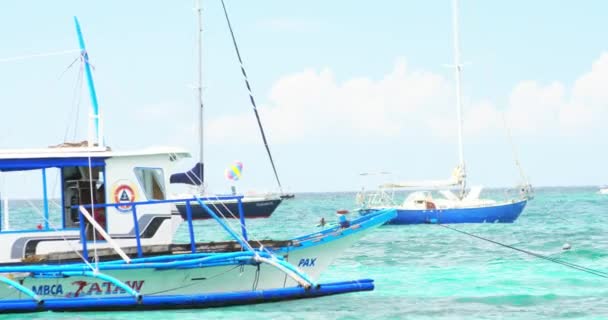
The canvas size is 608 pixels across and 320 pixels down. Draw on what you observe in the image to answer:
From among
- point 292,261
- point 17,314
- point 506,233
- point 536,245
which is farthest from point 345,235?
point 506,233

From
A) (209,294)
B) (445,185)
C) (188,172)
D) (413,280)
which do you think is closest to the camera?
(209,294)

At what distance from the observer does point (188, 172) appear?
17.5 meters

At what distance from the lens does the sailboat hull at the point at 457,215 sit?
48.9m

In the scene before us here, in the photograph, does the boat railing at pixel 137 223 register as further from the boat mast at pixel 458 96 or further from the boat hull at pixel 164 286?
the boat mast at pixel 458 96

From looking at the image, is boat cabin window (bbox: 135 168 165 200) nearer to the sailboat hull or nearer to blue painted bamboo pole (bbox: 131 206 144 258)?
→ blue painted bamboo pole (bbox: 131 206 144 258)

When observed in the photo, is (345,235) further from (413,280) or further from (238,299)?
(413,280)

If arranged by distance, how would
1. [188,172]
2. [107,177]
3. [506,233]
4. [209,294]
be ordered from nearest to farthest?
1. [209,294]
2. [107,177]
3. [188,172]
4. [506,233]

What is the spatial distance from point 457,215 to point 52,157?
3524 centimetres

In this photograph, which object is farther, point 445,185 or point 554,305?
point 445,185

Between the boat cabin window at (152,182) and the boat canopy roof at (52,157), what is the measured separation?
517 mm

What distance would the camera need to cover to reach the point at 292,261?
16750 mm

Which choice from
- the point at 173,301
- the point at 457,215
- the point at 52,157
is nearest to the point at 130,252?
the point at 173,301

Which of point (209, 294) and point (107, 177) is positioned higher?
point (107, 177)

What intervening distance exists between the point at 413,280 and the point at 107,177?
945cm
